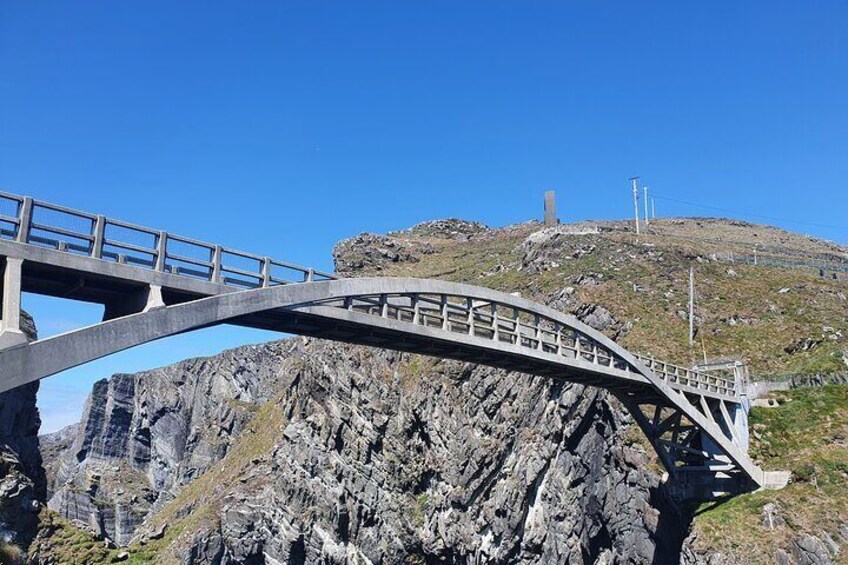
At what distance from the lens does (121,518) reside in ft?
490

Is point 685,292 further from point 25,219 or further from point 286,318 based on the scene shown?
point 25,219

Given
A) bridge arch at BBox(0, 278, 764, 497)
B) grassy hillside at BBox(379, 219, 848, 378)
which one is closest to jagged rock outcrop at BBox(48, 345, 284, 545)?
grassy hillside at BBox(379, 219, 848, 378)

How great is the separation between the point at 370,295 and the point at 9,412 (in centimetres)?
4220

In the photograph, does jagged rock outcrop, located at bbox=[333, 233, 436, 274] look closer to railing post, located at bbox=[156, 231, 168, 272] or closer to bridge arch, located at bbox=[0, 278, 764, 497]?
bridge arch, located at bbox=[0, 278, 764, 497]

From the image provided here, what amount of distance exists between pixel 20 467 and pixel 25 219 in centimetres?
3645

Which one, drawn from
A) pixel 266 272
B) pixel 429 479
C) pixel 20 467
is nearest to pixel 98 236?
pixel 266 272

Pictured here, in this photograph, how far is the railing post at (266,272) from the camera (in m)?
23.2

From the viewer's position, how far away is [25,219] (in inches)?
698

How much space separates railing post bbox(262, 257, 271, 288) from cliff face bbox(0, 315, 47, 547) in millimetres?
28596

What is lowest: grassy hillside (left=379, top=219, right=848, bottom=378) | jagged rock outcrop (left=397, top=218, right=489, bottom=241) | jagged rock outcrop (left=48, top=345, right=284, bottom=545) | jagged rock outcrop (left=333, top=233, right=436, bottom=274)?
jagged rock outcrop (left=48, top=345, right=284, bottom=545)

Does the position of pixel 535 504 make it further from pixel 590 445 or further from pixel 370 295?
pixel 370 295

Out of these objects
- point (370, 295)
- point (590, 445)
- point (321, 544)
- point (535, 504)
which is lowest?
point (321, 544)

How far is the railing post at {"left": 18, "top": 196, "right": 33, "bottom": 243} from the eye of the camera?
17.7m

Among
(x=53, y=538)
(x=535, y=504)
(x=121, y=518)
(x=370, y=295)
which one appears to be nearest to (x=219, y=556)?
(x=53, y=538)
